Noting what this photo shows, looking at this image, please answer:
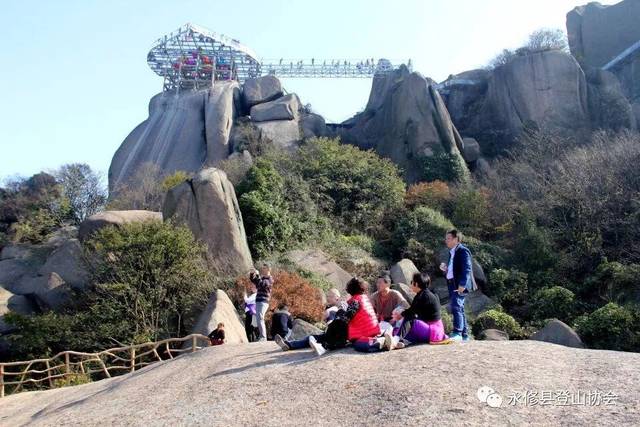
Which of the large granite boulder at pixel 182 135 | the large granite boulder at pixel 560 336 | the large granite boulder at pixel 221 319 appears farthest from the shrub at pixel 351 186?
the large granite boulder at pixel 560 336

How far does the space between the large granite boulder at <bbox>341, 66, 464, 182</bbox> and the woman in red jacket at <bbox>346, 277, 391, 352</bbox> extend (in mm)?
24113

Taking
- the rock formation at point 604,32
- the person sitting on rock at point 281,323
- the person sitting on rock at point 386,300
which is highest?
the rock formation at point 604,32

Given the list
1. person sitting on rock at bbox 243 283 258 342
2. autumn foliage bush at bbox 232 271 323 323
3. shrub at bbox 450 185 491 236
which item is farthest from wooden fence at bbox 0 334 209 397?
shrub at bbox 450 185 491 236

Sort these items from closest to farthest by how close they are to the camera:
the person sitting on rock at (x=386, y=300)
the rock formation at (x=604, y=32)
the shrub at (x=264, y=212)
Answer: the person sitting on rock at (x=386, y=300) → the shrub at (x=264, y=212) → the rock formation at (x=604, y=32)

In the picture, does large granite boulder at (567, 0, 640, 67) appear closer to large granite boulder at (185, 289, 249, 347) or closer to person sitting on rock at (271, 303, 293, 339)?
large granite boulder at (185, 289, 249, 347)

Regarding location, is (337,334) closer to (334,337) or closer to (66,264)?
(334,337)

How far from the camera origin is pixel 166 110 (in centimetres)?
4038

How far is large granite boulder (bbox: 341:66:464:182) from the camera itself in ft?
108

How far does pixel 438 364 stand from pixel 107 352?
9.37 metres

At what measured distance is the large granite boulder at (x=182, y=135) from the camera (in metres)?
36.3

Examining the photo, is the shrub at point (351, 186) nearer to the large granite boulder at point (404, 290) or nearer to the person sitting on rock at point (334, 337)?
the large granite boulder at point (404, 290)

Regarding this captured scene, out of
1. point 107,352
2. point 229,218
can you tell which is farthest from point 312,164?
point 107,352

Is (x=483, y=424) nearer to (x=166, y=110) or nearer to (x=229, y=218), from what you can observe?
(x=229, y=218)

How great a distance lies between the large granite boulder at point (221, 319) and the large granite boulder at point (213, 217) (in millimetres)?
2567
